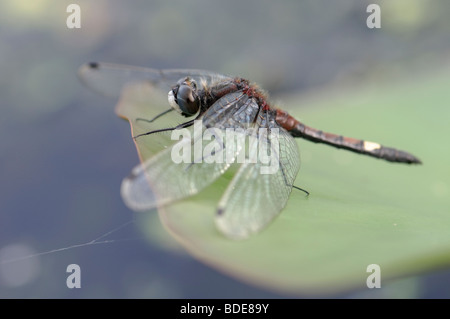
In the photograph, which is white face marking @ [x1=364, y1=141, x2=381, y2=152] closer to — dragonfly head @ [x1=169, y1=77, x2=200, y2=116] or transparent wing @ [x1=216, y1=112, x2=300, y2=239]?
transparent wing @ [x1=216, y1=112, x2=300, y2=239]

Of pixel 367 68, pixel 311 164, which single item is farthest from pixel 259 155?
pixel 367 68

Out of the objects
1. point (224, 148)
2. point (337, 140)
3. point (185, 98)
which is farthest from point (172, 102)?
point (337, 140)

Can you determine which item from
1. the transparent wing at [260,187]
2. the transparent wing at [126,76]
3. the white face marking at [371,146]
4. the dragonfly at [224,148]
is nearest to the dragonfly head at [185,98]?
the dragonfly at [224,148]

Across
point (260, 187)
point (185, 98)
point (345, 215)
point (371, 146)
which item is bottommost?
point (345, 215)

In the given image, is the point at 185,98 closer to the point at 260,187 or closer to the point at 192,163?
the point at 192,163

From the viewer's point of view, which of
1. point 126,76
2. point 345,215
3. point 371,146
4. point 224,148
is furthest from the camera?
point 126,76

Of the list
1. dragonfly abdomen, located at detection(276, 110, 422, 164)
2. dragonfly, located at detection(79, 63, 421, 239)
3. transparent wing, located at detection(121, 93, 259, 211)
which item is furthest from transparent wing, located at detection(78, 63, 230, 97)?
dragonfly abdomen, located at detection(276, 110, 422, 164)

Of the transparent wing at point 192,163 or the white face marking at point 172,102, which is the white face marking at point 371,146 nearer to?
the transparent wing at point 192,163
